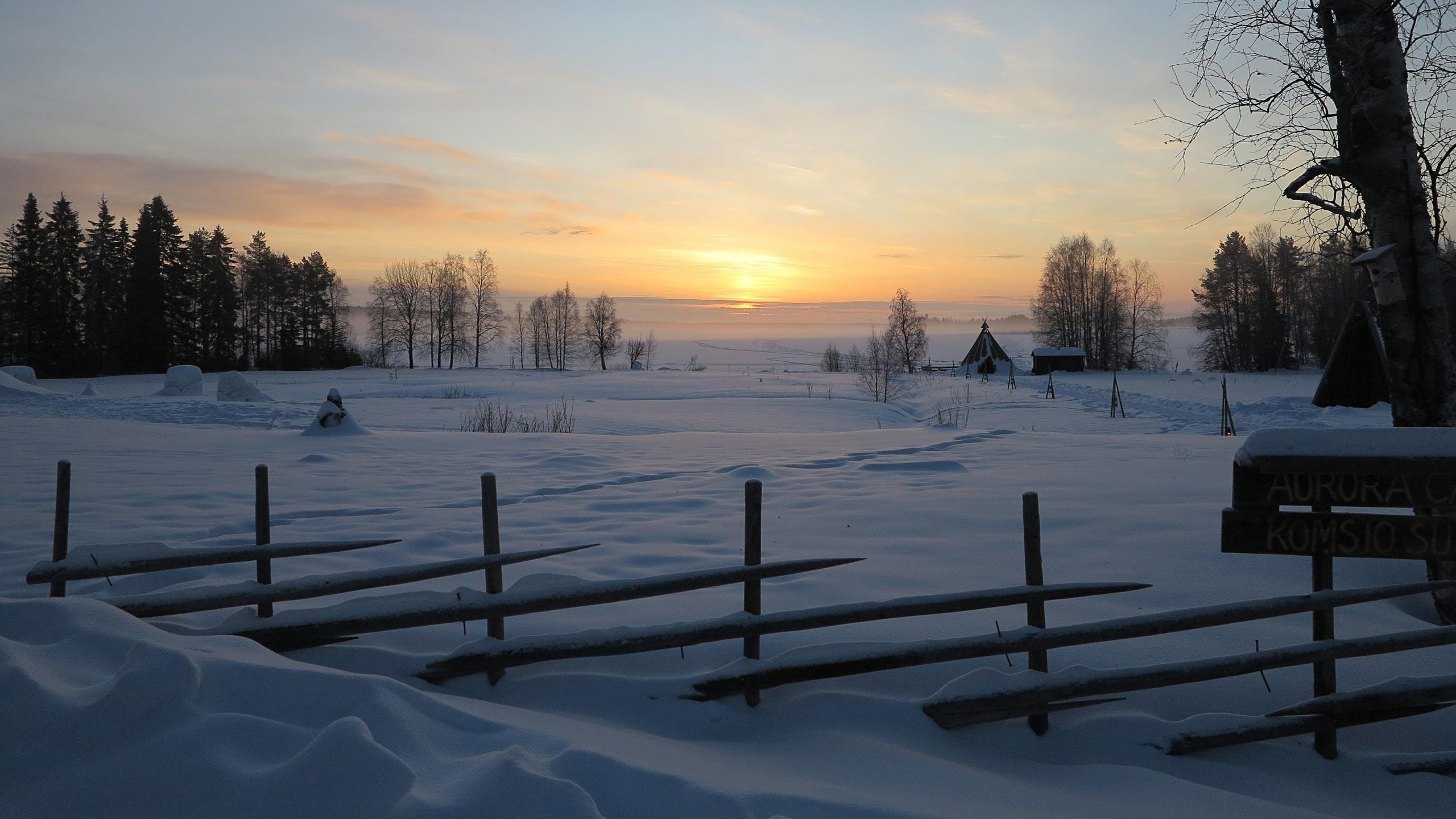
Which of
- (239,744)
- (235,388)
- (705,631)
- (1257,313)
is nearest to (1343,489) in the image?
(705,631)

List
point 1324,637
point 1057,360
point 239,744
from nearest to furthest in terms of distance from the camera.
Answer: point 239,744
point 1324,637
point 1057,360

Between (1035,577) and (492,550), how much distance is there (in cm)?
291

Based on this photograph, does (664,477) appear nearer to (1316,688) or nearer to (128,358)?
(1316,688)

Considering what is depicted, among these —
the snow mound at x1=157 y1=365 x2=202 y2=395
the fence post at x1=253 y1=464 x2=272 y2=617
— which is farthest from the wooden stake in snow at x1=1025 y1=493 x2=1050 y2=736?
the snow mound at x1=157 y1=365 x2=202 y2=395

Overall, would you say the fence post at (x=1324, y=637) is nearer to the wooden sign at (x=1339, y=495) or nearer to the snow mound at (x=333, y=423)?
the wooden sign at (x=1339, y=495)

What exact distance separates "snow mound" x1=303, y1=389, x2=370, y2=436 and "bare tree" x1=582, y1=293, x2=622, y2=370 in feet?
237

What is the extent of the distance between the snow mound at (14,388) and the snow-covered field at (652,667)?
15.4 metres

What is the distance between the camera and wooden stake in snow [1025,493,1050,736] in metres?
4.02

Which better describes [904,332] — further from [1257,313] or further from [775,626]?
[775,626]

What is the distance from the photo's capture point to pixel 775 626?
13.6ft

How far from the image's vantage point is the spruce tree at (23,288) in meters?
47.7

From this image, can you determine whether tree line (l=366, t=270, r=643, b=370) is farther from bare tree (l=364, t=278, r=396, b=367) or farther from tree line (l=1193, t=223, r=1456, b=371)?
tree line (l=1193, t=223, r=1456, b=371)

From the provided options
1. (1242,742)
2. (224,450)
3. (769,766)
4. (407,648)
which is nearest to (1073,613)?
(1242,742)

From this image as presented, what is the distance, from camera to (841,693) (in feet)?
13.8
